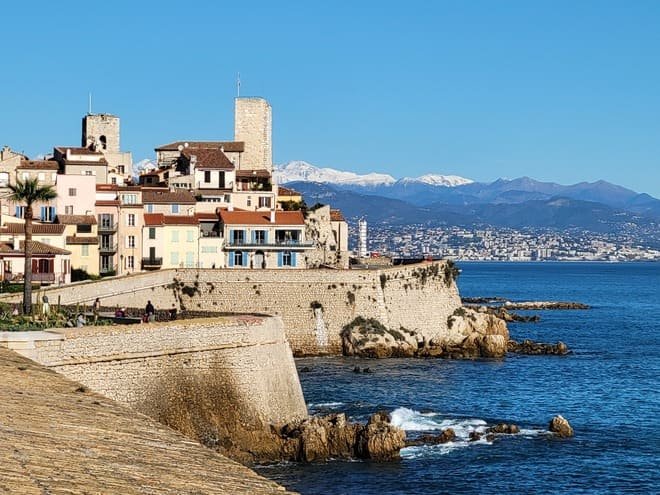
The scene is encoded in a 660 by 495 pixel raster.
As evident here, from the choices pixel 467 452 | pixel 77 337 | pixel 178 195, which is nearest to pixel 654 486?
pixel 467 452

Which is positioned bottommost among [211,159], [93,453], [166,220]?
[93,453]

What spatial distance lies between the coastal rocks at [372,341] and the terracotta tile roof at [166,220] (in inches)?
547

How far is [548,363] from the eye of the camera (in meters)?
70.4

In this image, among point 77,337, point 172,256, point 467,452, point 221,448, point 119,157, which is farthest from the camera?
point 119,157

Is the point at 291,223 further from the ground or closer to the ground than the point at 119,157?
closer to the ground

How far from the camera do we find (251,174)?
93125 millimetres

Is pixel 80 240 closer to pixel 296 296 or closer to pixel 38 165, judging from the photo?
pixel 38 165

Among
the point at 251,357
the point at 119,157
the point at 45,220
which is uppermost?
the point at 119,157

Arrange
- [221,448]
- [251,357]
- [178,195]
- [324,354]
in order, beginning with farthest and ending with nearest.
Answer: [178,195] → [324,354] → [251,357] → [221,448]

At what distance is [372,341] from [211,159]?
2741cm

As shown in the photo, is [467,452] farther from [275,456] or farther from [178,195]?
[178,195]

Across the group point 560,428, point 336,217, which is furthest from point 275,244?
point 560,428

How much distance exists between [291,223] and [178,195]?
26.6 feet

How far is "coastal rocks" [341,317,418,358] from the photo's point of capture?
6706cm
